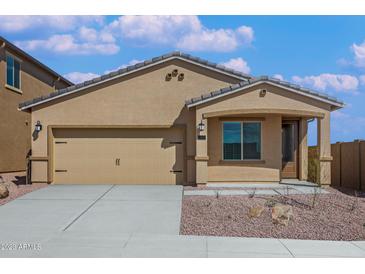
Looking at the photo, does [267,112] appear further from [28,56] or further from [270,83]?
[28,56]

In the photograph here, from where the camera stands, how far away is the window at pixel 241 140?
1450 centimetres

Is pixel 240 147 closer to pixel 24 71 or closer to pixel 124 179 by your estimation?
pixel 124 179

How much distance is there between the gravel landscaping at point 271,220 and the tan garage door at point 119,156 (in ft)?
11.1

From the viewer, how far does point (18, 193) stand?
12562 millimetres

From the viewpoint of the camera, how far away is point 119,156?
587 inches

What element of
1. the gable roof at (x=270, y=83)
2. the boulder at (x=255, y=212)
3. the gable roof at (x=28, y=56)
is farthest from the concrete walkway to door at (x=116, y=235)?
the gable roof at (x=28, y=56)

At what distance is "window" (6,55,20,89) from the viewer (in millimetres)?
18703

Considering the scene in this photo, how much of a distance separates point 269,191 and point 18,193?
8214 millimetres

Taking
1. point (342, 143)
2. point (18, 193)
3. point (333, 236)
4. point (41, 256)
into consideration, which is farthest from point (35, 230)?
point (342, 143)

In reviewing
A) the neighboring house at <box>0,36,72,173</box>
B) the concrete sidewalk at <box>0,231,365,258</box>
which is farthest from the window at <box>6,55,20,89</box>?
the concrete sidewalk at <box>0,231,365,258</box>

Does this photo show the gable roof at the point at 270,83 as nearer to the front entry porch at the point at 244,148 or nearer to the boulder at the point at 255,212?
the front entry porch at the point at 244,148

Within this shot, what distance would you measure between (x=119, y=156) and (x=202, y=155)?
331cm

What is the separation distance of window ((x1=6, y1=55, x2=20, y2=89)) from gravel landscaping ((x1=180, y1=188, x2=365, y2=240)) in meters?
12.2

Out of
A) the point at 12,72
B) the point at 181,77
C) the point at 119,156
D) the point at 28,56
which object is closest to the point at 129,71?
the point at 181,77
